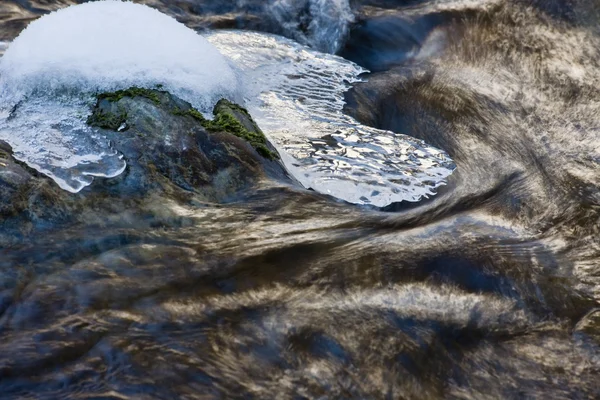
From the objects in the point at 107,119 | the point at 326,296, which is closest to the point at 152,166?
the point at 107,119

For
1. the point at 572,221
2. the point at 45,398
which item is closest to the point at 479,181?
the point at 572,221

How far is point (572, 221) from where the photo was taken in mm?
3707

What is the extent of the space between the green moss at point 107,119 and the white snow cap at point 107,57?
169 millimetres

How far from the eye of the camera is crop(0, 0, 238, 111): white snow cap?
143 inches

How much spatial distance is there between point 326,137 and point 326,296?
5.23 ft

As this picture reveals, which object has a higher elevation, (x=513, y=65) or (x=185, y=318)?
(x=513, y=65)

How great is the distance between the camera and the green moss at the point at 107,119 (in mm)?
3471

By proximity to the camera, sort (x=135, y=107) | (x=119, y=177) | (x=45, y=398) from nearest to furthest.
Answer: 1. (x=45, y=398)
2. (x=119, y=177)
3. (x=135, y=107)

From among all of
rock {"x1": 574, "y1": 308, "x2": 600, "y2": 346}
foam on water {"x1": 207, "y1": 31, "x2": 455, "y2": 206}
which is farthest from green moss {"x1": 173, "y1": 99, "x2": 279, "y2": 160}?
rock {"x1": 574, "y1": 308, "x2": 600, "y2": 346}

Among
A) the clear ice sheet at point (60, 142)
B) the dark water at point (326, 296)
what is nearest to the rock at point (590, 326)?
the dark water at point (326, 296)

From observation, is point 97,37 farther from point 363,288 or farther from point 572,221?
point 572,221

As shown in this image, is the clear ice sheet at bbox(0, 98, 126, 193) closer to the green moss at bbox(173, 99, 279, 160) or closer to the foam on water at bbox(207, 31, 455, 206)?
the green moss at bbox(173, 99, 279, 160)

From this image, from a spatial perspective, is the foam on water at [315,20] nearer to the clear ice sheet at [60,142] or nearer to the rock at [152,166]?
the rock at [152,166]

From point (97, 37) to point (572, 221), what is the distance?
2454 millimetres
